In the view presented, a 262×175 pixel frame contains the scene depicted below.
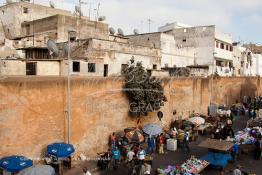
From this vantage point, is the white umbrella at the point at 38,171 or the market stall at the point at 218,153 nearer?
the white umbrella at the point at 38,171

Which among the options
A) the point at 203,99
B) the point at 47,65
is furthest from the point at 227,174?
the point at 203,99

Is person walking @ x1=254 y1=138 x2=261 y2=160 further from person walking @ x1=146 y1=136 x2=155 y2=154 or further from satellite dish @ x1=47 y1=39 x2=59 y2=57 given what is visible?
satellite dish @ x1=47 y1=39 x2=59 y2=57

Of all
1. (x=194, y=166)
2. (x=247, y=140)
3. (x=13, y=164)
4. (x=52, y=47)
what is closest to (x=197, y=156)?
(x=194, y=166)

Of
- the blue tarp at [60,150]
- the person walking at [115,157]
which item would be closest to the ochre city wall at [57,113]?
the blue tarp at [60,150]

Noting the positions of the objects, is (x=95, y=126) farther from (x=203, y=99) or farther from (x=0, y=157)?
(x=203, y=99)

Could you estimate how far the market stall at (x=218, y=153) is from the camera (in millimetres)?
15945

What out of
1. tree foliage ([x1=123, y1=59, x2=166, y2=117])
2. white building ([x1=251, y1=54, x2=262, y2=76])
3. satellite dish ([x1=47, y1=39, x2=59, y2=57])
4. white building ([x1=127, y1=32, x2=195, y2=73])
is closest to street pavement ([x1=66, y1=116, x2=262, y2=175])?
tree foliage ([x1=123, y1=59, x2=166, y2=117])

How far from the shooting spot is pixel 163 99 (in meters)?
22.1

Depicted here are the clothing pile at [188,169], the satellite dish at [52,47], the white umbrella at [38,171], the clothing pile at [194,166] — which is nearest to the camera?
the white umbrella at [38,171]

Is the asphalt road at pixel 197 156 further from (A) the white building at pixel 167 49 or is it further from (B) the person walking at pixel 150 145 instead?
(A) the white building at pixel 167 49

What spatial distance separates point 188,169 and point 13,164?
818 cm

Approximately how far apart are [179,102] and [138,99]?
7.52 meters

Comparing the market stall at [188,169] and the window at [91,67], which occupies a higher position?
the window at [91,67]

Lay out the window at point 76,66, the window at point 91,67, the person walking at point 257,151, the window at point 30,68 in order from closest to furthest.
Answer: the window at point 30,68 → the person walking at point 257,151 → the window at point 76,66 → the window at point 91,67
